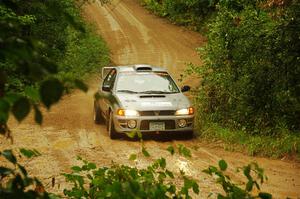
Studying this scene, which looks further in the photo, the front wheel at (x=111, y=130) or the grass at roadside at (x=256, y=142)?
the front wheel at (x=111, y=130)

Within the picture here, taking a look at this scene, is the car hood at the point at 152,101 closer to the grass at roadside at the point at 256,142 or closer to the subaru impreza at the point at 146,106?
the subaru impreza at the point at 146,106

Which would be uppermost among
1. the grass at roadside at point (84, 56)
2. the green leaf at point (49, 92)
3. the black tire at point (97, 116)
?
the grass at roadside at point (84, 56)

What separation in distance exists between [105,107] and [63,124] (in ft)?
5.86

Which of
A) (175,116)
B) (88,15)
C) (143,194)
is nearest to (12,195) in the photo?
(143,194)

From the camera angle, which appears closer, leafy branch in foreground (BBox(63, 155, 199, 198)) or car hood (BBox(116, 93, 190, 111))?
leafy branch in foreground (BBox(63, 155, 199, 198))

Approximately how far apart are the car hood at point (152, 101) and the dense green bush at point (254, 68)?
159 cm

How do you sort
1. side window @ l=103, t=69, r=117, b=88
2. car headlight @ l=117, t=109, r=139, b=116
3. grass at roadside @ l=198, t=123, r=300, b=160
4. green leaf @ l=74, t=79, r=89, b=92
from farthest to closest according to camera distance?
side window @ l=103, t=69, r=117, b=88 → car headlight @ l=117, t=109, r=139, b=116 → grass at roadside @ l=198, t=123, r=300, b=160 → green leaf @ l=74, t=79, r=89, b=92

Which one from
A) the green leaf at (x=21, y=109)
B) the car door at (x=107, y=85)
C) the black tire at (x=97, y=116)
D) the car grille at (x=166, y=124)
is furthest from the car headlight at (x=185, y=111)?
the green leaf at (x=21, y=109)

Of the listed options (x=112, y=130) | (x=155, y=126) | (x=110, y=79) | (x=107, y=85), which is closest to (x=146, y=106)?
(x=155, y=126)

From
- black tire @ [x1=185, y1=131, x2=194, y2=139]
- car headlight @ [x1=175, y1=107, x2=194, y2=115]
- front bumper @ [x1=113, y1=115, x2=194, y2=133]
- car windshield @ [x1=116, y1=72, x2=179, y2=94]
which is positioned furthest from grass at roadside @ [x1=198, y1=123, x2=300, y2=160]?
car windshield @ [x1=116, y1=72, x2=179, y2=94]

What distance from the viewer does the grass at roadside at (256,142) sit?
1105 cm

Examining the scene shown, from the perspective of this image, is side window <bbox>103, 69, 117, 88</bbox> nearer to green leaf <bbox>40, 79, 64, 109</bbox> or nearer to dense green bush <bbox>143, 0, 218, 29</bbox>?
green leaf <bbox>40, 79, 64, 109</bbox>

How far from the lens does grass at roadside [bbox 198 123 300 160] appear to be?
36.3 ft

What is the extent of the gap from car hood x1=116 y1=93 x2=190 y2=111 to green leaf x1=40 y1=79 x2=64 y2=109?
995 centimetres
